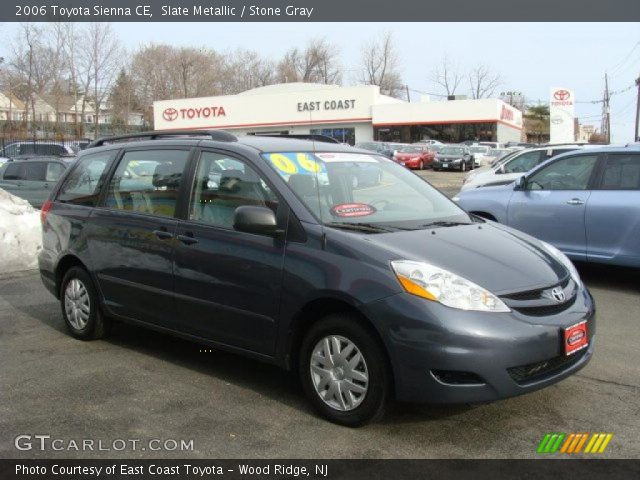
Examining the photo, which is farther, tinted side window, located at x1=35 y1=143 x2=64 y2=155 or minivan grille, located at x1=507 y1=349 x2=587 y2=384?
tinted side window, located at x1=35 y1=143 x2=64 y2=155

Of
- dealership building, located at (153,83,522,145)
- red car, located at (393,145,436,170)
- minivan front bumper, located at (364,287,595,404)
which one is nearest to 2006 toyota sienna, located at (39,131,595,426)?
minivan front bumper, located at (364,287,595,404)

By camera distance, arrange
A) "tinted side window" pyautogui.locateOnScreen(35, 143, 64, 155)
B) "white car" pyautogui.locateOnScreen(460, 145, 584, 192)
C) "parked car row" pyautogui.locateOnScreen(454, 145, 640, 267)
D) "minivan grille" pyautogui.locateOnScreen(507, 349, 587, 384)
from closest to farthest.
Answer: "minivan grille" pyautogui.locateOnScreen(507, 349, 587, 384)
"parked car row" pyautogui.locateOnScreen(454, 145, 640, 267)
"white car" pyautogui.locateOnScreen(460, 145, 584, 192)
"tinted side window" pyautogui.locateOnScreen(35, 143, 64, 155)

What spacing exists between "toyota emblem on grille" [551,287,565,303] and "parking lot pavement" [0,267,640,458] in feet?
2.37

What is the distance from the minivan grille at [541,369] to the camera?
3.50m

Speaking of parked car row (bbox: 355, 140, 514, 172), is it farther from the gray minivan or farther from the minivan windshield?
the minivan windshield

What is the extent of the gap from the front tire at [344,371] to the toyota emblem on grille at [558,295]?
3.53ft

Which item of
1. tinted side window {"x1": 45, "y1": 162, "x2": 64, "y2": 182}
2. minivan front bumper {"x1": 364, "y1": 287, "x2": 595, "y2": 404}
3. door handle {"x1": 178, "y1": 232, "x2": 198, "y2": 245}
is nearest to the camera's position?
minivan front bumper {"x1": 364, "y1": 287, "x2": 595, "y2": 404}

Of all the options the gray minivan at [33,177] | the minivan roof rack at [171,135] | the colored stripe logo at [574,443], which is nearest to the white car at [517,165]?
the gray minivan at [33,177]

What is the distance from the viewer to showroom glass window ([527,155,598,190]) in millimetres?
7480

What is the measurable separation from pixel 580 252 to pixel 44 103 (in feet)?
225

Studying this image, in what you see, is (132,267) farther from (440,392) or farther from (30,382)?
(440,392)

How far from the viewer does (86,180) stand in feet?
18.7

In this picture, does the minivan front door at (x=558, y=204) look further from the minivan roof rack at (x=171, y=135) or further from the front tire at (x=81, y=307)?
the front tire at (x=81, y=307)

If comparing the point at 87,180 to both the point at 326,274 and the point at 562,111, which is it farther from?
the point at 562,111
